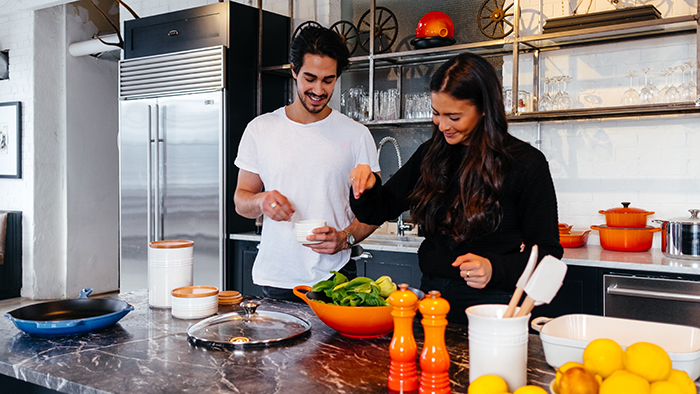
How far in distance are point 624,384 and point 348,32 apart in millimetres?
3788

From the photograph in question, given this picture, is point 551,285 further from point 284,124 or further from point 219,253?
point 219,253

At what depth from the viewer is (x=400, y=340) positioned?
1131 millimetres

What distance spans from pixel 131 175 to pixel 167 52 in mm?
988

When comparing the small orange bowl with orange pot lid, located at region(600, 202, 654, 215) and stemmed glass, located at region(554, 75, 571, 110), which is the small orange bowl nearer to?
orange pot lid, located at region(600, 202, 654, 215)

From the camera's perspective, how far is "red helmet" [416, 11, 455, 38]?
12.4ft

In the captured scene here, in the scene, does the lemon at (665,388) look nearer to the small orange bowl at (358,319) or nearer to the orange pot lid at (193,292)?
the small orange bowl at (358,319)

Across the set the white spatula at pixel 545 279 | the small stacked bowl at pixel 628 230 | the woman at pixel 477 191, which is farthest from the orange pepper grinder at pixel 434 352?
the small stacked bowl at pixel 628 230

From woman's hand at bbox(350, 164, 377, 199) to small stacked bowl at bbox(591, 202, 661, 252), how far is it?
1.93m

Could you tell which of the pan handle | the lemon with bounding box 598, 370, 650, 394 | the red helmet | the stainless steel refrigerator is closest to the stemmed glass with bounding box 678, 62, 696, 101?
the red helmet

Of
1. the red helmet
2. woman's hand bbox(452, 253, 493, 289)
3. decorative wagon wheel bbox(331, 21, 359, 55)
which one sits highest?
decorative wagon wheel bbox(331, 21, 359, 55)

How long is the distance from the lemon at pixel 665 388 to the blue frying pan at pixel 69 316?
131 centimetres

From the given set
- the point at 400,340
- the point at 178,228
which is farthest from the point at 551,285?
the point at 178,228

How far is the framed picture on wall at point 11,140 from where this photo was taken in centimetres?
592

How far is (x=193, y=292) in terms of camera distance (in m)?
1.76
